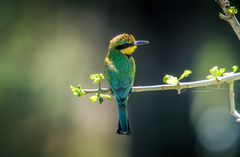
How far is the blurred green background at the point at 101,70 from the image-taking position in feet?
16.6

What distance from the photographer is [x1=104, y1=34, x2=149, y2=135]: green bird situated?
110 inches

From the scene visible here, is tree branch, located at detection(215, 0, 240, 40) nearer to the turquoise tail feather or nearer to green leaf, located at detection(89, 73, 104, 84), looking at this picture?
green leaf, located at detection(89, 73, 104, 84)

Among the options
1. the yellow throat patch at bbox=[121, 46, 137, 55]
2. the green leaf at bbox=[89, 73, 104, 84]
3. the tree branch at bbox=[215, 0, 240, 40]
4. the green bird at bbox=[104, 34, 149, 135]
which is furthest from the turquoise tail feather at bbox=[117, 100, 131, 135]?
the tree branch at bbox=[215, 0, 240, 40]

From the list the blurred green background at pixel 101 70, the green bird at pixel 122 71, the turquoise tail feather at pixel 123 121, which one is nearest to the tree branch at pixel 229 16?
the green bird at pixel 122 71

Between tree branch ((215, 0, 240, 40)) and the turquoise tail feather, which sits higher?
tree branch ((215, 0, 240, 40))

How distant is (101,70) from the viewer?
17.0ft

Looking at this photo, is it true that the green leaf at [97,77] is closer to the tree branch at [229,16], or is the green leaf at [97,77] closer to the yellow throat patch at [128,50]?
the tree branch at [229,16]

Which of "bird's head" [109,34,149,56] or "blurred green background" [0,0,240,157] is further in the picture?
"blurred green background" [0,0,240,157]

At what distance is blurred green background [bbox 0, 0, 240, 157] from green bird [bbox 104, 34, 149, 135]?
2001mm

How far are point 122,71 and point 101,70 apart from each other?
87.7 inches

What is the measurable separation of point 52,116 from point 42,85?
0.88 feet

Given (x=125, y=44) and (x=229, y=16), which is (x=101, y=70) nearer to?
(x=125, y=44)

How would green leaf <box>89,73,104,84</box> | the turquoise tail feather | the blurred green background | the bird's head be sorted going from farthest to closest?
the blurred green background, the bird's head, the turquoise tail feather, green leaf <box>89,73,104,84</box>

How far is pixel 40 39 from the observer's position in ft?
18.2
